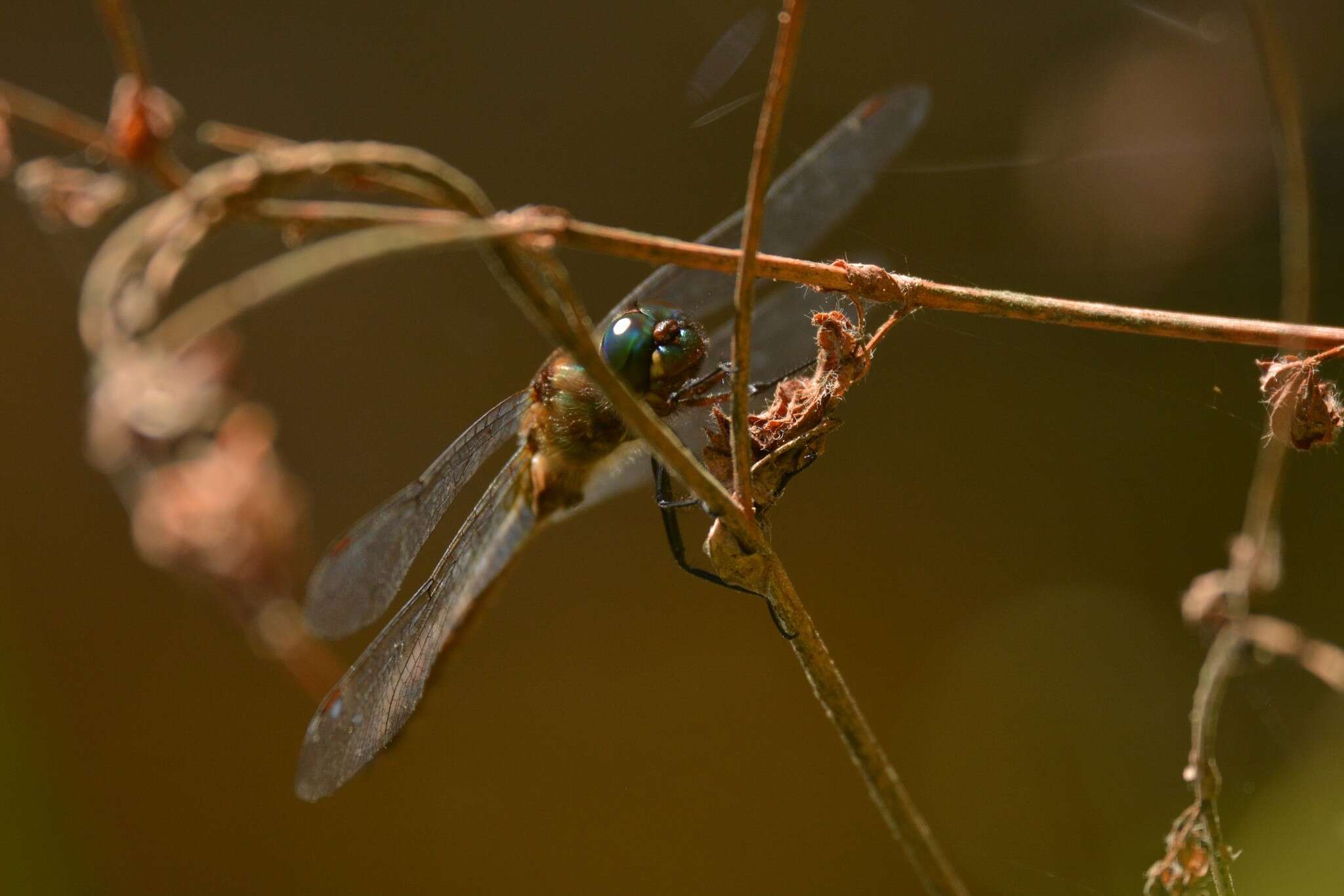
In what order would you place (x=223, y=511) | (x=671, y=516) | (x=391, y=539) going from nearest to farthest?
(x=223, y=511) → (x=671, y=516) → (x=391, y=539)

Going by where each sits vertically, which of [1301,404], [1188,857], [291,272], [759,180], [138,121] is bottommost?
[1188,857]

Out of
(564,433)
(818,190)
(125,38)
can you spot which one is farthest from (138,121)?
(818,190)

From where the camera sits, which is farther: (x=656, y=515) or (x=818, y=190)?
(x=656, y=515)

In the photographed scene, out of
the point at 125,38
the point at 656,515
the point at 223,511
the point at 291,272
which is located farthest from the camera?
the point at 656,515

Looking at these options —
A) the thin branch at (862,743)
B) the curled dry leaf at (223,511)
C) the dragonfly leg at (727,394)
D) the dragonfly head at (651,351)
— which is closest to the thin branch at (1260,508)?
the thin branch at (862,743)

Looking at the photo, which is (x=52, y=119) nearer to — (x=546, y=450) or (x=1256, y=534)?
(x=546, y=450)

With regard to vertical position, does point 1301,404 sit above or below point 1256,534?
above

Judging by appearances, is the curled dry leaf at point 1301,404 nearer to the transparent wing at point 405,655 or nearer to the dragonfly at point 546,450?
the dragonfly at point 546,450
